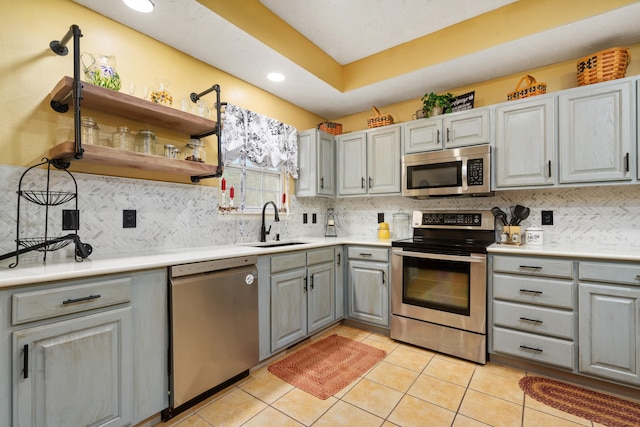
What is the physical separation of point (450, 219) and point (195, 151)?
7.80 ft

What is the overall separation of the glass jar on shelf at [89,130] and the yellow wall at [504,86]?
9.25ft

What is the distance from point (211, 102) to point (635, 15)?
10.3 feet

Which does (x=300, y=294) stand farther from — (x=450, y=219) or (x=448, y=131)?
(x=448, y=131)

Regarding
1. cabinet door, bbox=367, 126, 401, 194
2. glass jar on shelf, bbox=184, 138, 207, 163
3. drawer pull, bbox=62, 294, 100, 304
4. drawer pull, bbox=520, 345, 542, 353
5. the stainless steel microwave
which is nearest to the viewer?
drawer pull, bbox=62, 294, 100, 304

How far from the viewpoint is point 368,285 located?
291 centimetres

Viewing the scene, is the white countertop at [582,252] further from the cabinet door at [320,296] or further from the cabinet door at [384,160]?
the cabinet door at [320,296]

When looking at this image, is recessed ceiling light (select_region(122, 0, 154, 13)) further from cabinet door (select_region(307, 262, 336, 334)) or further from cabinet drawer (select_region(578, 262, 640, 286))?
cabinet drawer (select_region(578, 262, 640, 286))

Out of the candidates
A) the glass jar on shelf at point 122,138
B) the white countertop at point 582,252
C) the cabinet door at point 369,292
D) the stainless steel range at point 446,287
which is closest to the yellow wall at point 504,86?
the stainless steel range at point 446,287

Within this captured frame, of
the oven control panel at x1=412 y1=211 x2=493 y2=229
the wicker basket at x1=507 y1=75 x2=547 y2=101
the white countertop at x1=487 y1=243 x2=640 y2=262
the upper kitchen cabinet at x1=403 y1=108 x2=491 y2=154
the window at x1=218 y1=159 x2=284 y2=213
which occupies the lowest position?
the white countertop at x1=487 y1=243 x2=640 y2=262

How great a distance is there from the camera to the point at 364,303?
2939mm

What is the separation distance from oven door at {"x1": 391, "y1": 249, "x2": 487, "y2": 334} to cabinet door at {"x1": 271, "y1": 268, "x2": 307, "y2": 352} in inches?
34.0

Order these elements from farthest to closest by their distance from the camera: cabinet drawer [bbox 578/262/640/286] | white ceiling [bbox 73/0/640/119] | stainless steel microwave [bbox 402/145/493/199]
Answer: stainless steel microwave [bbox 402/145/493/199] → white ceiling [bbox 73/0/640/119] → cabinet drawer [bbox 578/262/640/286]

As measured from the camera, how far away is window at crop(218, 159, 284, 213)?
2758 millimetres

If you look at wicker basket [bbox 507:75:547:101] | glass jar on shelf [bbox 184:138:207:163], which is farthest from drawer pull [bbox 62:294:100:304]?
wicker basket [bbox 507:75:547:101]
